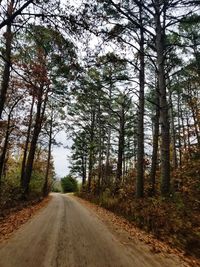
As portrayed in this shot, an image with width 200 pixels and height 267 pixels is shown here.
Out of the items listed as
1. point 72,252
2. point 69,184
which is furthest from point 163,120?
point 69,184

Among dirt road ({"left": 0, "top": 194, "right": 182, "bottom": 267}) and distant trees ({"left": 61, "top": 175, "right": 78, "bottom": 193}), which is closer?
dirt road ({"left": 0, "top": 194, "right": 182, "bottom": 267})

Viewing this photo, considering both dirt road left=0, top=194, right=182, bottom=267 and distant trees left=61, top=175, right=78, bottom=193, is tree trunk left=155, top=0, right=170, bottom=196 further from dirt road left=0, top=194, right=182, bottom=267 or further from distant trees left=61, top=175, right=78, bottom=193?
distant trees left=61, top=175, right=78, bottom=193

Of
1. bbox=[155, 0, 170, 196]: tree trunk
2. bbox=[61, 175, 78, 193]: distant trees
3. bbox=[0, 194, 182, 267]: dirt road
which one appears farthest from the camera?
bbox=[61, 175, 78, 193]: distant trees

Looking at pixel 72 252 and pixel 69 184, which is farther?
pixel 69 184

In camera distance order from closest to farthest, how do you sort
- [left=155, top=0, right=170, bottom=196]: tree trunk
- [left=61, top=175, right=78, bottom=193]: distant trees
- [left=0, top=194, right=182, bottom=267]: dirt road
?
[left=0, top=194, right=182, bottom=267]: dirt road → [left=155, top=0, right=170, bottom=196]: tree trunk → [left=61, top=175, right=78, bottom=193]: distant trees

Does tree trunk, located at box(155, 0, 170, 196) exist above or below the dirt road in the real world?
above

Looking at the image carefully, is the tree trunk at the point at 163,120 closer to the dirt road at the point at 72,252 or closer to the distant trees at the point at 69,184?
the dirt road at the point at 72,252

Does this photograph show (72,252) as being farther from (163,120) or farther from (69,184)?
(69,184)

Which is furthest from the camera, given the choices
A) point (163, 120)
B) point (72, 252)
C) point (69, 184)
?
point (69, 184)

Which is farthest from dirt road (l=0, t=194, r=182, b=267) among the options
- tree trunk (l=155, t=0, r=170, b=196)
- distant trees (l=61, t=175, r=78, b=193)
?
distant trees (l=61, t=175, r=78, b=193)

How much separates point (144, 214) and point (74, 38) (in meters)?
5.92

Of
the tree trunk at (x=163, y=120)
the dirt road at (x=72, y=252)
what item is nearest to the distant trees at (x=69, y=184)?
the tree trunk at (x=163, y=120)


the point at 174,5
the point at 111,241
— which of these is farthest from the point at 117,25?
the point at 111,241

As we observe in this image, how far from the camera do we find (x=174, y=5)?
947 cm
